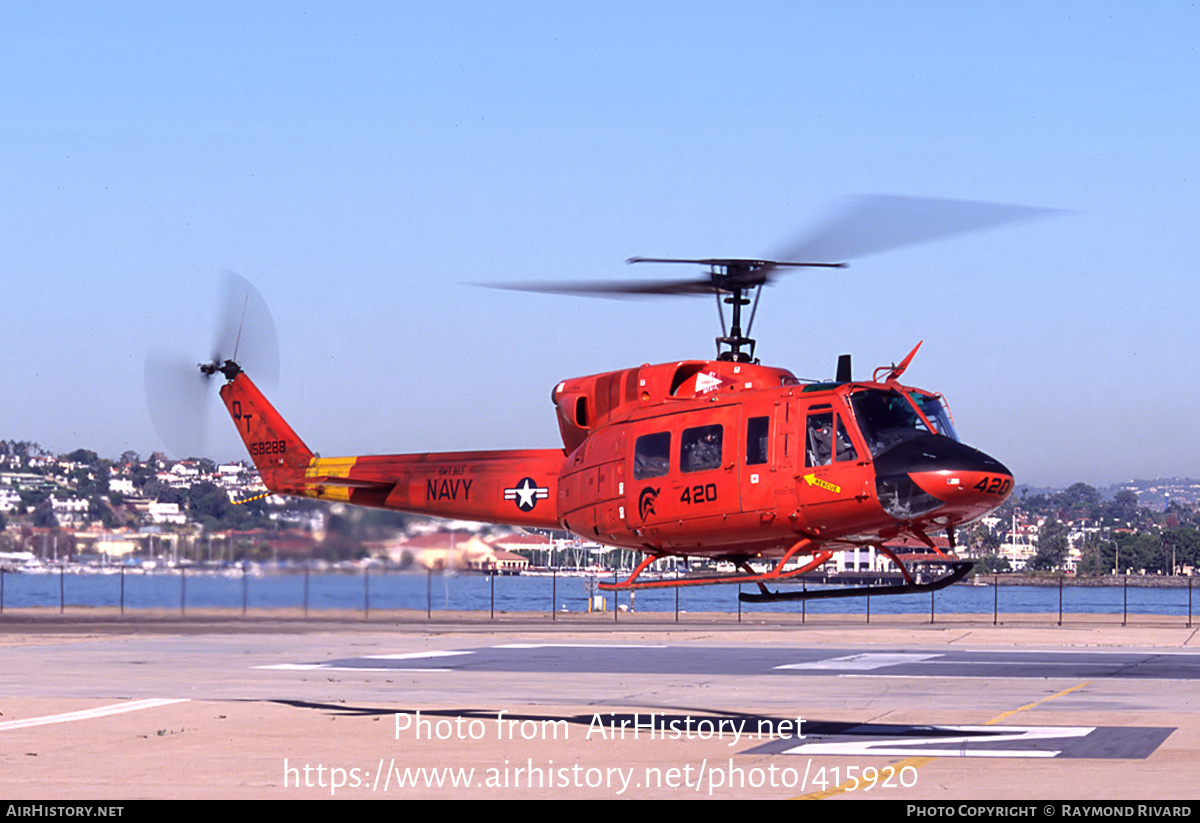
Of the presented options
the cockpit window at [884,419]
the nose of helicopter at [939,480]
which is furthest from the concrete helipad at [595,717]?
the cockpit window at [884,419]

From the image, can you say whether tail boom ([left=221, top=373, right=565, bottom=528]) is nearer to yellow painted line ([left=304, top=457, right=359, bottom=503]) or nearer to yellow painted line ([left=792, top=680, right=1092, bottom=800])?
yellow painted line ([left=304, top=457, right=359, bottom=503])

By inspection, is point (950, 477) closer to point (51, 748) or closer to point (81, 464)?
point (51, 748)

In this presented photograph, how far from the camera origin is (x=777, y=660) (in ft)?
120

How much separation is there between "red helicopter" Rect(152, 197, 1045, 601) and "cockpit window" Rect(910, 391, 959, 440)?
2cm

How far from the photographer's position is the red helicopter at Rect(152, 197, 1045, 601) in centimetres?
1591

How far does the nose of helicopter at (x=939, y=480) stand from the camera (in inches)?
609

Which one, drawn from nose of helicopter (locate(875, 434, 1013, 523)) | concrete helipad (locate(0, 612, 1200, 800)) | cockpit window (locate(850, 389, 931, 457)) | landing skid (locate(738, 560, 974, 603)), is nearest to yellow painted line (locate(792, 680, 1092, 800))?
concrete helipad (locate(0, 612, 1200, 800))

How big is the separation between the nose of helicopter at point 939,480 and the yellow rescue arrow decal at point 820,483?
19.4 inches

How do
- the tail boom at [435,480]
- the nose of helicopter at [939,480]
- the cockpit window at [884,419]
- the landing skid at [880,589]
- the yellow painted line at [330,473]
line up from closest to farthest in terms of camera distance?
the nose of helicopter at [939,480]
the cockpit window at [884,419]
the landing skid at [880,589]
the tail boom at [435,480]
the yellow painted line at [330,473]

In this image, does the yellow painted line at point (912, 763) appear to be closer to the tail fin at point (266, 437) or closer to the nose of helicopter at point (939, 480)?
the nose of helicopter at point (939, 480)

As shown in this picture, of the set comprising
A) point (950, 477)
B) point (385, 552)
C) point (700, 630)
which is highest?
point (950, 477)

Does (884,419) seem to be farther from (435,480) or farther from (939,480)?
(435,480)
